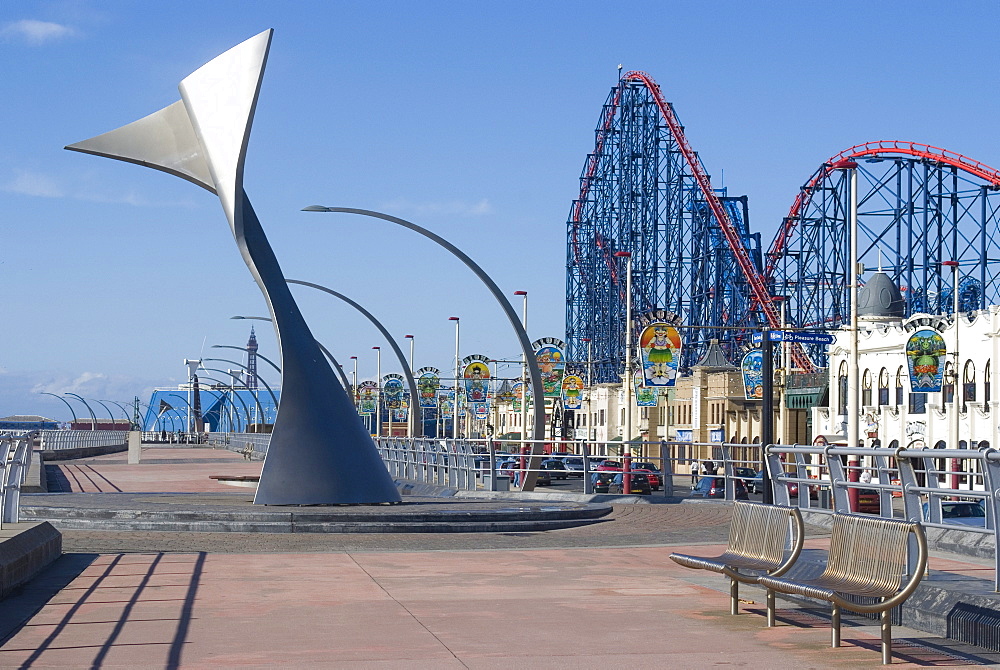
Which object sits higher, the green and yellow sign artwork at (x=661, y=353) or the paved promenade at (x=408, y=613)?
the green and yellow sign artwork at (x=661, y=353)

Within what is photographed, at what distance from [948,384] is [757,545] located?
43.9m

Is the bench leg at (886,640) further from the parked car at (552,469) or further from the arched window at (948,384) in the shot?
the arched window at (948,384)

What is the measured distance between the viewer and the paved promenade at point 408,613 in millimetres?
7465

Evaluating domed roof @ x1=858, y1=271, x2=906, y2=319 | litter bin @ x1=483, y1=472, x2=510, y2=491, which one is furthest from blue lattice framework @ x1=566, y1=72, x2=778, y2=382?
litter bin @ x1=483, y1=472, x2=510, y2=491

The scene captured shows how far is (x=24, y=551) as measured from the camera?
10562mm

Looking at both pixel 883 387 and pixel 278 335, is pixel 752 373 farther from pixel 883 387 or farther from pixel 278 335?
pixel 278 335

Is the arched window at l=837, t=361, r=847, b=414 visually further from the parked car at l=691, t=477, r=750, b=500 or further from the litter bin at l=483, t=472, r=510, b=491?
the litter bin at l=483, t=472, r=510, b=491

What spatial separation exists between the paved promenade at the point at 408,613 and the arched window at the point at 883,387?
44.7 m

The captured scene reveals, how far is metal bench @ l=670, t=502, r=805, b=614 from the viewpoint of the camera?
8.79m

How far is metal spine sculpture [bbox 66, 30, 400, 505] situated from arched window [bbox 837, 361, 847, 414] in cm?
4402

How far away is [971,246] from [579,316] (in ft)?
120

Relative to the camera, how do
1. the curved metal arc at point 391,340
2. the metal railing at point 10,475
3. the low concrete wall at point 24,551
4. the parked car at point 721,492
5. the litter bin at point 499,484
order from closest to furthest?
the low concrete wall at point 24,551 → the metal railing at point 10,475 → the parked car at point 721,492 → the litter bin at point 499,484 → the curved metal arc at point 391,340

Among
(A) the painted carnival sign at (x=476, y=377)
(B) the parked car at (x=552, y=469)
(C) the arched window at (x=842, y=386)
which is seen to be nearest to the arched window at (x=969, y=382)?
(C) the arched window at (x=842, y=386)

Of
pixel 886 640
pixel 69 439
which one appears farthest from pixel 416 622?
pixel 69 439
